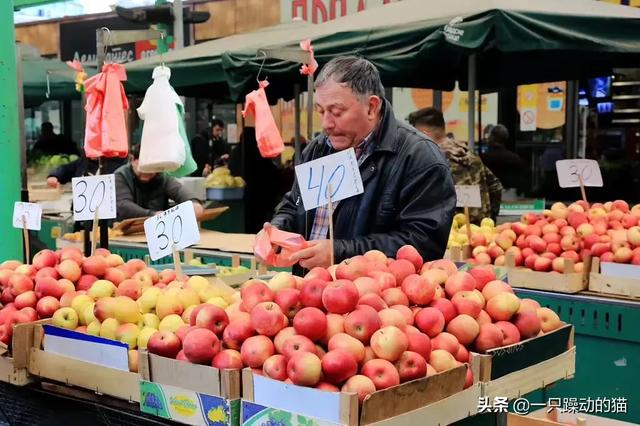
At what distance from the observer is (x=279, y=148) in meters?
7.22

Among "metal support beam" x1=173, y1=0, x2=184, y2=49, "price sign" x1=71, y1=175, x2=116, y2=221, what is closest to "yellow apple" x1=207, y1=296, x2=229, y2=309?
"price sign" x1=71, y1=175, x2=116, y2=221

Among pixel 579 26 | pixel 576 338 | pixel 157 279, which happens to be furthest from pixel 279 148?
pixel 157 279

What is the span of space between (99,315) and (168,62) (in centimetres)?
562

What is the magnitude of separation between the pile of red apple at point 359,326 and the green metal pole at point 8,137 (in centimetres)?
322

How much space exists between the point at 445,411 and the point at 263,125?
214 inches

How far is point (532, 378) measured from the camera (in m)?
2.33

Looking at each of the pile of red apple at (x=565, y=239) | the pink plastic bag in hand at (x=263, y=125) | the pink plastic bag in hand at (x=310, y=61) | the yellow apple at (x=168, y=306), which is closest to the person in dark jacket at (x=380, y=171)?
the yellow apple at (x=168, y=306)

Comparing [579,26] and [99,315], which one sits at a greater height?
[579,26]

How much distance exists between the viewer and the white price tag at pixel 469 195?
4.88 meters

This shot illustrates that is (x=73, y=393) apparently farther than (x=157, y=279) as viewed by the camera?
No

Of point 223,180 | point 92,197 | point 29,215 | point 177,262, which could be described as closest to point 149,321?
point 177,262

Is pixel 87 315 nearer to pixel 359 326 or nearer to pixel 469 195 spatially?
pixel 359 326

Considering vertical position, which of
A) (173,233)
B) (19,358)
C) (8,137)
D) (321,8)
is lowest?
(19,358)

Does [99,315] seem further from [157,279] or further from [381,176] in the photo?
[381,176]
